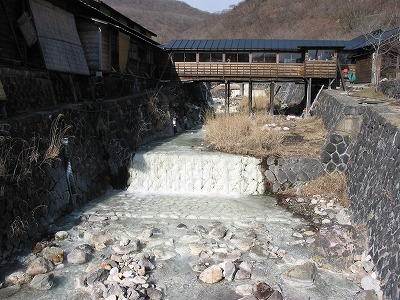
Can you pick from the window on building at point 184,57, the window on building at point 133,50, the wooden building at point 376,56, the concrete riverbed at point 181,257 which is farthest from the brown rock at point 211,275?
the window on building at point 184,57

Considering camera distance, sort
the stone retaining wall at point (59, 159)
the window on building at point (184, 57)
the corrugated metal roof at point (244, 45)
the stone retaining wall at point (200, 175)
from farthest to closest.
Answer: the window on building at point (184, 57) < the corrugated metal roof at point (244, 45) < the stone retaining wall at point (200, 175) < the stone retaining wall at point (59, 159)

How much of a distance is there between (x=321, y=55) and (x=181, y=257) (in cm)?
1896

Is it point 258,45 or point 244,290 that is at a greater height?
point 258,45

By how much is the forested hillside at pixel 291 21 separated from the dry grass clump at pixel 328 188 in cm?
3100

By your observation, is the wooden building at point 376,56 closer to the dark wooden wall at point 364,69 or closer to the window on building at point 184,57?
the dark wooden wall at point 364,69

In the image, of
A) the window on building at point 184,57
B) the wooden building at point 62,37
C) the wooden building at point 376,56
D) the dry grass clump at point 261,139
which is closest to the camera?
the wooden building at point 62,37

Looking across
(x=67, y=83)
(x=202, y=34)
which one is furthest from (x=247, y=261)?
(x=202, y=34)

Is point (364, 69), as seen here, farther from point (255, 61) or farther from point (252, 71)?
point (252, 71)

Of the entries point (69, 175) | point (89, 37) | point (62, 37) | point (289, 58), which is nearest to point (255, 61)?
point (289, 58)

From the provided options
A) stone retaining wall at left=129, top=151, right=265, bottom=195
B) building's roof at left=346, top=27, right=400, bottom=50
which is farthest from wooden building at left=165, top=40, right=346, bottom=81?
stone retaining wall at left=129, top=151, right=265, bottom=195

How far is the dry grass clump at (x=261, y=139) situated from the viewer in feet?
39.8

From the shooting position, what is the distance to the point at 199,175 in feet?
38.4

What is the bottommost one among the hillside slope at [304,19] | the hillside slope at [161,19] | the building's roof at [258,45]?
the building's roof at [258,45]

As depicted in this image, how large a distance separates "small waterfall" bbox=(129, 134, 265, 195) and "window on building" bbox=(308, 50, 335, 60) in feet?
44.3
